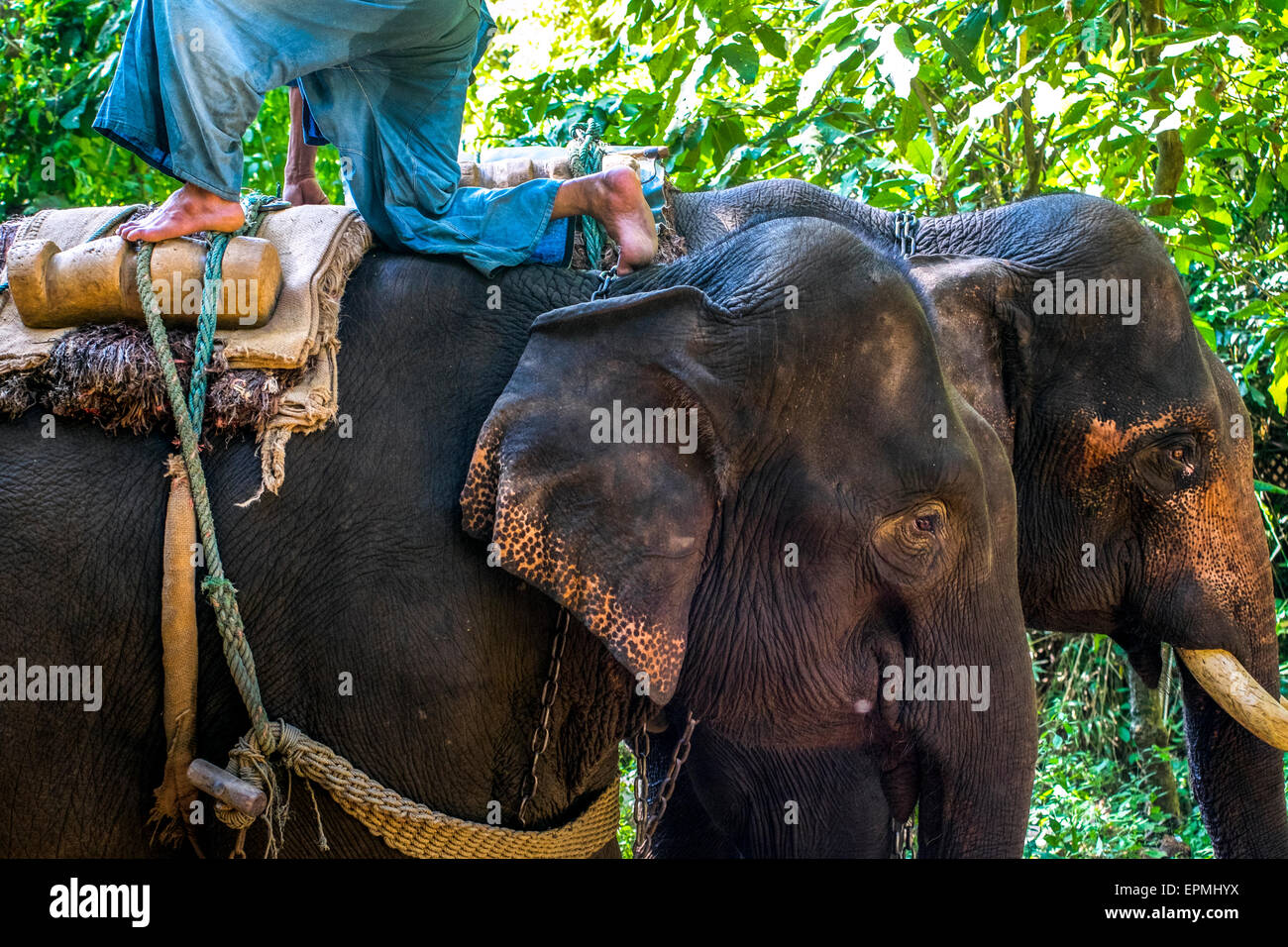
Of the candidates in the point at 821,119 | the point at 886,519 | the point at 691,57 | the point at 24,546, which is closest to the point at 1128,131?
the point at 821,119

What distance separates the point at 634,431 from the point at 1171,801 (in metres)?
3.77

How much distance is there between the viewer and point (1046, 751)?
590 cm

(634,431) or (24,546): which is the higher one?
(634,431)

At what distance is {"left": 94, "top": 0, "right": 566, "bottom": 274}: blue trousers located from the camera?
2.52 meters

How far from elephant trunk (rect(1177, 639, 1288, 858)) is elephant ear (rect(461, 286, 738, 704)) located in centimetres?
Answer: 163

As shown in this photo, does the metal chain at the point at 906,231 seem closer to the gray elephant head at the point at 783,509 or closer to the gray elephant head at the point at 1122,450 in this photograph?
the gray elephant head at the point at 1122,450

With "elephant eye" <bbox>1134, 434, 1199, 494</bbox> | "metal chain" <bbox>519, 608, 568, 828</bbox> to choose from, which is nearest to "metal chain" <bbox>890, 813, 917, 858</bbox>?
"metal chain" <bbox>519, 608, 568, 828</bbox>

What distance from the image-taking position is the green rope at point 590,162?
2.91m

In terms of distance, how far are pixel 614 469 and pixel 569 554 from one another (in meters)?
0.15

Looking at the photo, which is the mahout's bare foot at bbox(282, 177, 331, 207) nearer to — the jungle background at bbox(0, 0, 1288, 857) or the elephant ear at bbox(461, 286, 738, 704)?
the jungle background at bbox(0, 0, 1288, 857)

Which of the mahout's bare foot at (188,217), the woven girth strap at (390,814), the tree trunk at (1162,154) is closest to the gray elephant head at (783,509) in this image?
the woven girth strap at (390,814)

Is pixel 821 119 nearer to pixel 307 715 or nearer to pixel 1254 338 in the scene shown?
pixel 1254 338

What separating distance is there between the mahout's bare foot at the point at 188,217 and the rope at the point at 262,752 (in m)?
0.03

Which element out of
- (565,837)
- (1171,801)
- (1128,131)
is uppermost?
(1128,131)
